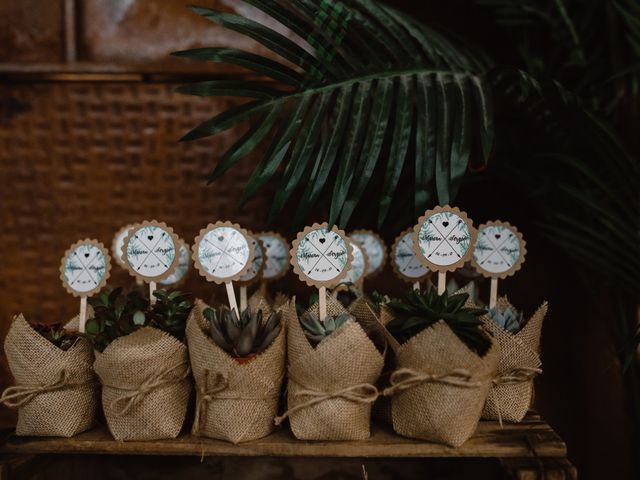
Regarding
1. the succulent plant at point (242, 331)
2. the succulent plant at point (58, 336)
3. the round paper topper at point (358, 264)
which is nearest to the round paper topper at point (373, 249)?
the round paper topper at point (358, 264)

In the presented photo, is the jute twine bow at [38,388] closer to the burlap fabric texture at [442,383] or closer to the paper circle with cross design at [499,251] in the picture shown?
the burlap fabric texture at [442,383]

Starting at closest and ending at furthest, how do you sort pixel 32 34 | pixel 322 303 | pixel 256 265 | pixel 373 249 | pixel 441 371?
pixel 441 371 → pixel 322 303 → pixel 256 265 → pixel 373 249 → pixel 32 34

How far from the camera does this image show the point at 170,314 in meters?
1.10

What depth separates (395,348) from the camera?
1.02 m

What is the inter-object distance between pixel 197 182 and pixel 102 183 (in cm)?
28

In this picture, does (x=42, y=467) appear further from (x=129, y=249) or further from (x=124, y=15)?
(x=124, y=15)

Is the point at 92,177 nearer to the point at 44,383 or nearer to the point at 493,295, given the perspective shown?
the point at 44,383

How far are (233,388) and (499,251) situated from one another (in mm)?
632

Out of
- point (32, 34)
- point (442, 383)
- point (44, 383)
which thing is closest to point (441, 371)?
point (442, 383)

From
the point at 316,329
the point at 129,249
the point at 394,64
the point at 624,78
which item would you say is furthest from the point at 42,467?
the point at 624,78

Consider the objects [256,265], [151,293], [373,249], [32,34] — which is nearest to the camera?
[151,293]

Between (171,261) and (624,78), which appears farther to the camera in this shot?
(624,78)

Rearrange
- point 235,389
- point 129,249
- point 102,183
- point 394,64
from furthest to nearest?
point 102,183, point 394,64, point 129,249, point 235,389

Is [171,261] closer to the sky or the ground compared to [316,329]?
closer to the sky
